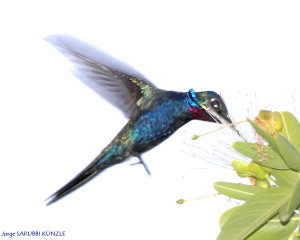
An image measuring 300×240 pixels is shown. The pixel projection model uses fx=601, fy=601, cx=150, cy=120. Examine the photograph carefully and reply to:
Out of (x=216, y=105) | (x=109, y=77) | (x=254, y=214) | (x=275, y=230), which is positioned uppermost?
(x=109, y=77)

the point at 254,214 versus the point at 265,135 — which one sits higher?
the point at 265,135

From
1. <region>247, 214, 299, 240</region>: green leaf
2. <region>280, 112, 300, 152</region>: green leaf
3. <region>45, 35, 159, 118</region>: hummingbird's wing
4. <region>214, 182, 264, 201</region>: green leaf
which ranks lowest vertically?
<region>247, 214, 299, 240</region>: green leaf

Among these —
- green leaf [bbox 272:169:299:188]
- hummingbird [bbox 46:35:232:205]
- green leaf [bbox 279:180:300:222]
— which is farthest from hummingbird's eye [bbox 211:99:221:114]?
green leaf [bbox 279:180:300:222]

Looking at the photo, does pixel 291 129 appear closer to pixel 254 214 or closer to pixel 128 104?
pixel 254 214

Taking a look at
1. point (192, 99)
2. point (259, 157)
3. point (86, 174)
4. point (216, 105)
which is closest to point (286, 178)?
point (259, 157)

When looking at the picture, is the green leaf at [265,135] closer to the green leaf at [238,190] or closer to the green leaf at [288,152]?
the green leaf at [288,152]

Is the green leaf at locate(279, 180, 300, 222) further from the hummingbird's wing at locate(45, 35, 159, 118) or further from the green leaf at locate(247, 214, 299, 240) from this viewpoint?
the hummingbird's wing at locate(45, 35, 159, 118)
